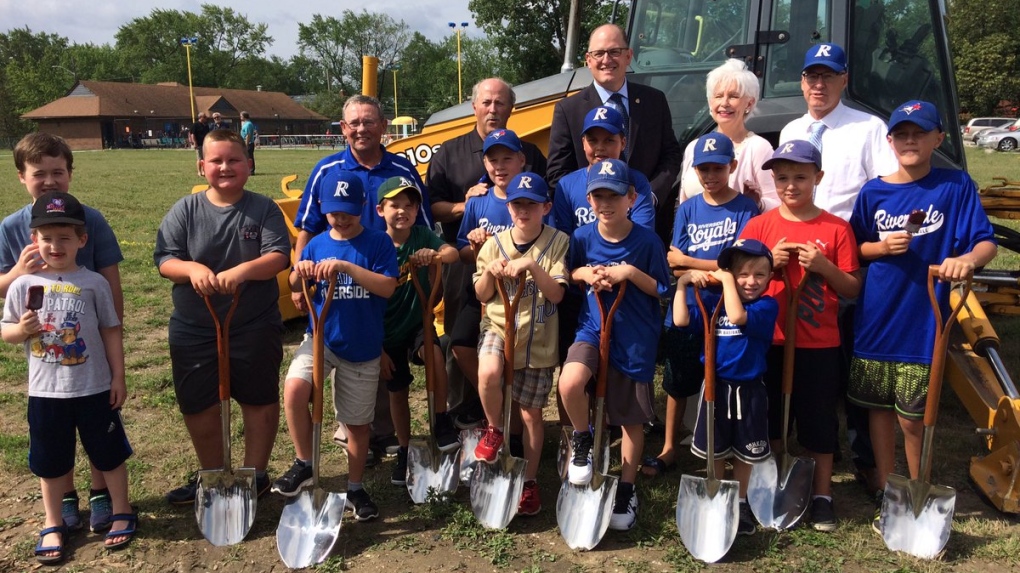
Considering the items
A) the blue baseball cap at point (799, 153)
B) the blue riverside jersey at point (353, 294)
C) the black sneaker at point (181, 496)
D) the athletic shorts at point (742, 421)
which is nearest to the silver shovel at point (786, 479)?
the athletic shorts at point (742, 421)

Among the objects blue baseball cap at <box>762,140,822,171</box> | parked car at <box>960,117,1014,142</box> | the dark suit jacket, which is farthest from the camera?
parked car at <box>960,117,1014,142</box>

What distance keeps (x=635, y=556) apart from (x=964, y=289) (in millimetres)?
1913

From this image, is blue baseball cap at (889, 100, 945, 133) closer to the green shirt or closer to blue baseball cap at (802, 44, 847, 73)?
blue baseball cap at (802, 44, 847, 73)

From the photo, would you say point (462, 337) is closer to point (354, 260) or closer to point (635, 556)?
point (354, 260)

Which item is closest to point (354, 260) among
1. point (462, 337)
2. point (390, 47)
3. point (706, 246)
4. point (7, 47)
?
point (462, 337)

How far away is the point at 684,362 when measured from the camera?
4.09 m

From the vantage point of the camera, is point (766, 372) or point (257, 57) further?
point (257, 57)

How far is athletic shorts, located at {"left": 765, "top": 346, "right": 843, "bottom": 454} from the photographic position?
379 centimetres

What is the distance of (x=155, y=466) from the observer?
4516mm

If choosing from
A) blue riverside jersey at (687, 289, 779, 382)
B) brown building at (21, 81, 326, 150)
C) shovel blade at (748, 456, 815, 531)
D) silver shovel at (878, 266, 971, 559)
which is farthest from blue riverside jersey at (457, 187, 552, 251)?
brown building at (21, 81, 326, 150)

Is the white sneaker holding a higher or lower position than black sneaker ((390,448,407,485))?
lower

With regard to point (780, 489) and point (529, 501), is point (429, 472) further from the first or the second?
point (780, 489)

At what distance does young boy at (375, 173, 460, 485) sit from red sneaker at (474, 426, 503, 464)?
0.26 metres

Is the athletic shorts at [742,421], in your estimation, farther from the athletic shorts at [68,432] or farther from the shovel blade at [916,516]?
the athletic shorts at [68,432]
